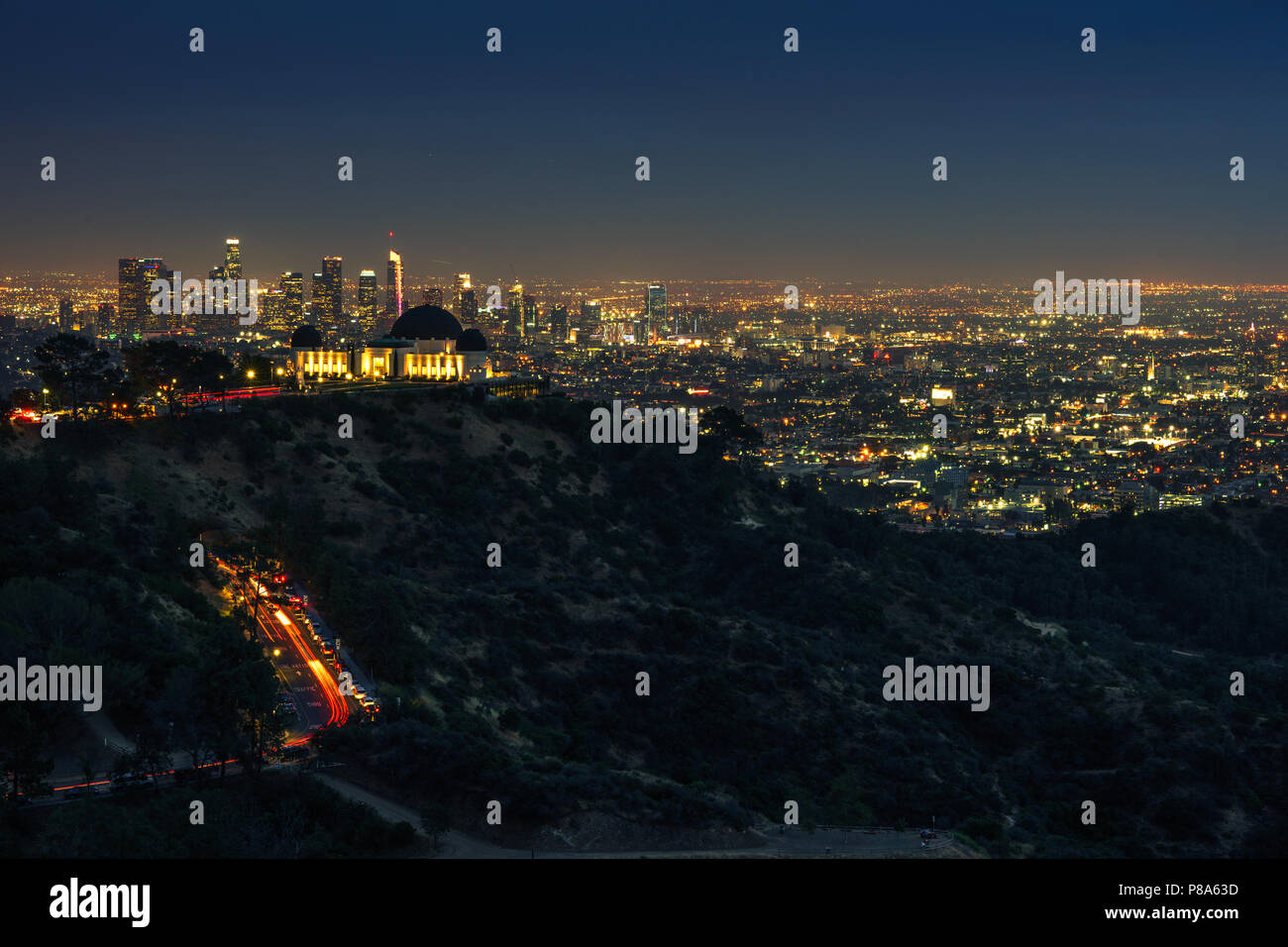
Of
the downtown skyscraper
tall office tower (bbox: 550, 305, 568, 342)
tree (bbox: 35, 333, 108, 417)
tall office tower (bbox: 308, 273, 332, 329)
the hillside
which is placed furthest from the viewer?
the downtown skyscraper

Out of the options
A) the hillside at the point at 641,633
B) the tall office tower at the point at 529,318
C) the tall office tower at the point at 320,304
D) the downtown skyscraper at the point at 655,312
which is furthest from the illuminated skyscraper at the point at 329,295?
the hillside at the point at 641,633

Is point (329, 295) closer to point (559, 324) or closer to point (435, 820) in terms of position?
point (559, 324)

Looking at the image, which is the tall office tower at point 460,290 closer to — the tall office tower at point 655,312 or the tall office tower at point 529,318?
the tall office tower at point 529,318

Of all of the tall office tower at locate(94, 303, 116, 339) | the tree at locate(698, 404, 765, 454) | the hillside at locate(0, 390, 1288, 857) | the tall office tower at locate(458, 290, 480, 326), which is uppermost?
the tall office tower at locate(458, 290, 480, 326)

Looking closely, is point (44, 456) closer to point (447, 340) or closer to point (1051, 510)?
point (447, 340)

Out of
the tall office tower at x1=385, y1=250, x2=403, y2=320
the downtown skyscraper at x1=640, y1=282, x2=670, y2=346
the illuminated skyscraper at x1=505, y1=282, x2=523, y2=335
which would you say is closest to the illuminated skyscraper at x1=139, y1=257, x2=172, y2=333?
the tall office tower at x1=385, y1=250, x2=403, y2=320

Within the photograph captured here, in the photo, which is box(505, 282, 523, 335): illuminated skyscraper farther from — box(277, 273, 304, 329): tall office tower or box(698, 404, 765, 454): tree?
box(698, 404, 765, 454): tree

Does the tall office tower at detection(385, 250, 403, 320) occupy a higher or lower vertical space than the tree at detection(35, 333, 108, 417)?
higher
